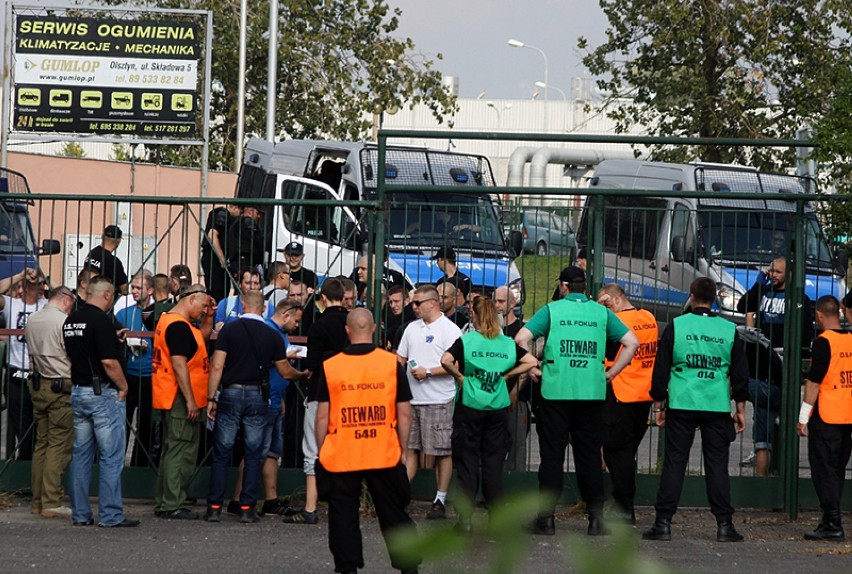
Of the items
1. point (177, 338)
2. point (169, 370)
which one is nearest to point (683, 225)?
point (177, 338)

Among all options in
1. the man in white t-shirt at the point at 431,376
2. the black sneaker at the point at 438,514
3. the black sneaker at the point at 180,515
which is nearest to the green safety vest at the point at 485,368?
the man in white t-shirt at the point at 431,376

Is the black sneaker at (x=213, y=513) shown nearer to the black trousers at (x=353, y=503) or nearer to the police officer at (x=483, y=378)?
the police officer at (x=483, y=378)

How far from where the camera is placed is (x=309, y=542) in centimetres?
810

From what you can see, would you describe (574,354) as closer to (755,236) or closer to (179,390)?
(755,236)

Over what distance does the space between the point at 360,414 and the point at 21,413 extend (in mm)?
3941

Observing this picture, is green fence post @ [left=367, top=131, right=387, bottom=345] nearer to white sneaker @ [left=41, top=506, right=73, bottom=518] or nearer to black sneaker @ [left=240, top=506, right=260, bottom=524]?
black sneaker @ [left=240, top=506, right=260, bottom=524]

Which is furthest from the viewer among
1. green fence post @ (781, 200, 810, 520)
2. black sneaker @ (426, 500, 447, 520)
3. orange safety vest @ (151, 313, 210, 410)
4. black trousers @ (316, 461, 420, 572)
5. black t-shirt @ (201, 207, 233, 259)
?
black t-shirt @ (201, 207, 233, 259)

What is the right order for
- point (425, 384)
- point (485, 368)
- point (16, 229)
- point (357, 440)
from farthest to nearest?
1. point (16, 229)
2. point (425, 384)
3. point (485, 368)
4. point (357, 440)

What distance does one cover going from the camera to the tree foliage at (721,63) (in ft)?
77.4

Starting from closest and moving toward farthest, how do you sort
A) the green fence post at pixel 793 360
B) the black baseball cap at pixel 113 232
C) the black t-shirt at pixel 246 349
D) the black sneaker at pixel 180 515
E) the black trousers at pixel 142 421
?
the black t-shirt at pixel 246 349 → the black sneaker at pixel 180 515 → the green fence post at pixel 793 360 → the black trousers at pixel 142 421 → the black baseball cap at pixel 113 232

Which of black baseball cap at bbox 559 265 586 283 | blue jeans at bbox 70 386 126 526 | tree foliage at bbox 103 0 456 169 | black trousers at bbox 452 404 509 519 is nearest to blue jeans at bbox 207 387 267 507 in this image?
blue jeans at bbox 70 386 126 526

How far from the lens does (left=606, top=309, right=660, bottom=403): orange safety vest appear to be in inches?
352

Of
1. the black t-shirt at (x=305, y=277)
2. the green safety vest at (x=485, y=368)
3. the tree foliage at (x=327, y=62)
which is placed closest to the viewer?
the green safety vest at (x=485, y=368)

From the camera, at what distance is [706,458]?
27.1 feet
